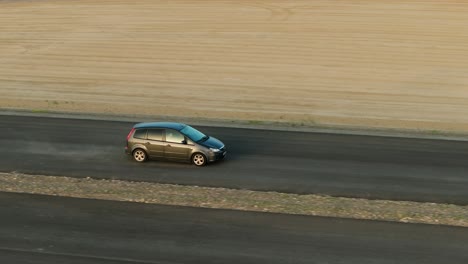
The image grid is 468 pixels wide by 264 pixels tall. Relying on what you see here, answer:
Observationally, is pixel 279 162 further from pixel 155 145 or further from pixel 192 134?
pixel 155 145

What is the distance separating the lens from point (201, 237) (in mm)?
17141

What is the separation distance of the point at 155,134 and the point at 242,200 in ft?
20.5

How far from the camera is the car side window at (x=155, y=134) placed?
25.1 m

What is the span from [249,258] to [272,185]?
6.45m

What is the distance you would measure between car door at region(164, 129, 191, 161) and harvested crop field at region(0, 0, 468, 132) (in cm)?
961

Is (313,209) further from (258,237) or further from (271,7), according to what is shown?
(271,7)

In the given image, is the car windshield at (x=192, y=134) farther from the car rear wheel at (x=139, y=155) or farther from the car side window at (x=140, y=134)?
the car rear wheel at (x=139, y=155)

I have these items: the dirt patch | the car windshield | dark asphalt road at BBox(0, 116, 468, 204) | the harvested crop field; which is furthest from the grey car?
the harvested crop field

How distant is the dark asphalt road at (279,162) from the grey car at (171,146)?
0.35 meters

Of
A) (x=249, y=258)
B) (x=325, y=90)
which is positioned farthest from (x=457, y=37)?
(x=249, y=258)

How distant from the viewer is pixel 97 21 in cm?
5550

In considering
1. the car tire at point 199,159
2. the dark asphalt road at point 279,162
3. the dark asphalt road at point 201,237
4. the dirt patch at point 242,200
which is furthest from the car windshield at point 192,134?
the dark asphalt road at point 201,237

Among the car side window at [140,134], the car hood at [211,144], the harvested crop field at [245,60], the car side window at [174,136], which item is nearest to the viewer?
the car hood at [211,144]

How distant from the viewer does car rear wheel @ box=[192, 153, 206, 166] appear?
2452cm
